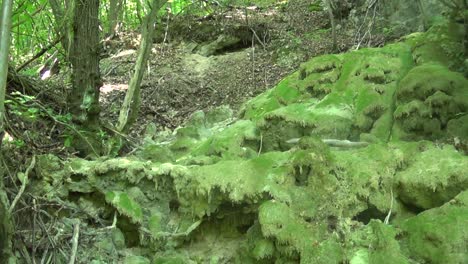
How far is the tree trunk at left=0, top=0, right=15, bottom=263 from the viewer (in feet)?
8.77

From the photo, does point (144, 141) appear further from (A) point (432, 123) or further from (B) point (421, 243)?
(B) point (421, 243)

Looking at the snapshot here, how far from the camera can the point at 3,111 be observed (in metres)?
2.84

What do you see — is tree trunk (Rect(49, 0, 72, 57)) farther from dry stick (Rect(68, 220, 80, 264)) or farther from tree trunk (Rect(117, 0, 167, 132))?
dry stick (Rect(68, 220, 80, 264))

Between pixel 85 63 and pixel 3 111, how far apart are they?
2.93 meters

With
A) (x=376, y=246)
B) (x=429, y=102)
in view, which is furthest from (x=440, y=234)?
(x=429, y=102)

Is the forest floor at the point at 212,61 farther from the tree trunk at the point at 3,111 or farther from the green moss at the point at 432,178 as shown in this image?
the green moss at the point at 432,178

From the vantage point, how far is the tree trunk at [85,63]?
5.59 metres

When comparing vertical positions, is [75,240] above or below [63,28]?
below

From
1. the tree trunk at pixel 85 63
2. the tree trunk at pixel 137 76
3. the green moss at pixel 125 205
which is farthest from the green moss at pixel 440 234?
the tree trunk at pixel 137 76

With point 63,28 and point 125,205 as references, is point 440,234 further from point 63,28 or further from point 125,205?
point 63,28

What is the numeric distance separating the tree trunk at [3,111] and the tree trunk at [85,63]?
9.04 ft

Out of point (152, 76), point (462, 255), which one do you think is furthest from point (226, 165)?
point (152, 76)

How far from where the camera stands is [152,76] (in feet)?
32.4

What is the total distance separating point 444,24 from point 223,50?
6275 mm
